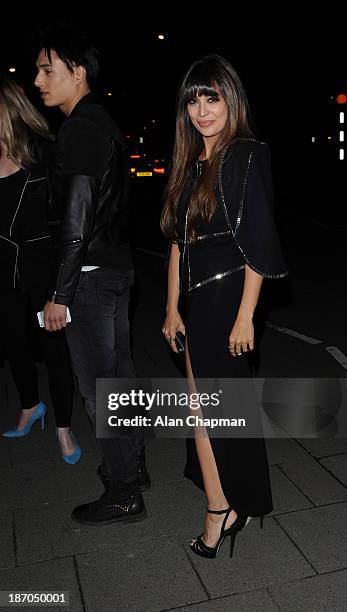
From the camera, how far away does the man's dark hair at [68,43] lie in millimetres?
2957

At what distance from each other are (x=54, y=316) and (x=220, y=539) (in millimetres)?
1306

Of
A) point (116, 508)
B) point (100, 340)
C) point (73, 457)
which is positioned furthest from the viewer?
point (73, 457)

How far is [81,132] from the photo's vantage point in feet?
9.48

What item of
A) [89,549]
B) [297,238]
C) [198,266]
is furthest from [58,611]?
[297,238]

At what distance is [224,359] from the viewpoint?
290 centimetres

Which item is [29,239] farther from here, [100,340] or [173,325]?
[173,325]

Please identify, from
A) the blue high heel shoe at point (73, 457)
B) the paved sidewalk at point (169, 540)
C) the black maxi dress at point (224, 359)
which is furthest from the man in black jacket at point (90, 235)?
the blue high heel shoe at point (73, 457)

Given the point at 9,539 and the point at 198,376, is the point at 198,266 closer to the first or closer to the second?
the point at 198,376

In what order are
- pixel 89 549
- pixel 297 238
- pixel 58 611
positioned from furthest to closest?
pixel 297 238 → pixel 89 549 → pixel 58 611

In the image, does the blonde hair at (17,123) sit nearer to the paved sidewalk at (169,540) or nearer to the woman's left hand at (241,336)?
the woman's left hand at (241,336)

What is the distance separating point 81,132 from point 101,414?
1.48 meters

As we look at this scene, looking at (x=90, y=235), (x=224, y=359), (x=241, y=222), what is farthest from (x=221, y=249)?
(x=90, y=235)

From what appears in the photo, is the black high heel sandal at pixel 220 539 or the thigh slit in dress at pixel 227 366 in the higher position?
the thigh slit in dress at pixel 227 366

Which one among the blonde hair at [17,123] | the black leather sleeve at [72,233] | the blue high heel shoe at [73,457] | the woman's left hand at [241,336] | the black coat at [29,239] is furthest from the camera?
the blue high heel shoe at [73,457]
